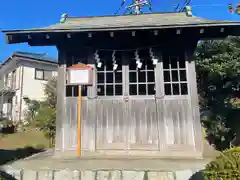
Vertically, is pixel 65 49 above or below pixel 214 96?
above

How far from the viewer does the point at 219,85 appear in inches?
375

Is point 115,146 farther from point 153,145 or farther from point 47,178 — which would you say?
point 47,178

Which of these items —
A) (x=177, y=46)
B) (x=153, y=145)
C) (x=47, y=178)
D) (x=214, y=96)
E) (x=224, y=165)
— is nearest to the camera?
(x=224, y=165)

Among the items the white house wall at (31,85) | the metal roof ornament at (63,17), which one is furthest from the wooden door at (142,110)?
the white house wall at (31,85)

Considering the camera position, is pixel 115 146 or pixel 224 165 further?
pixel 115 146

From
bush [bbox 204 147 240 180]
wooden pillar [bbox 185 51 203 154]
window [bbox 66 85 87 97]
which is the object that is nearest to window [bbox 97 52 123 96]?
window [bbox 66 85 87 97]

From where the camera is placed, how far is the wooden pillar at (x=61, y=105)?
581cm

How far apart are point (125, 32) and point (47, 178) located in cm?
368

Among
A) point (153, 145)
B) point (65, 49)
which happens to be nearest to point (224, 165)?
point (153, 145)

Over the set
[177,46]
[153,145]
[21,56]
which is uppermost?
[21,56]

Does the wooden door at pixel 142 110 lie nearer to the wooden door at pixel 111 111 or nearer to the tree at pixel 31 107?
the wooden door at pixel 111 111

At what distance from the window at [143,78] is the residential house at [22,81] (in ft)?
54.9

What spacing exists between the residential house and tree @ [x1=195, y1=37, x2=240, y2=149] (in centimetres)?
1603

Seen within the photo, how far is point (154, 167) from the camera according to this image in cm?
420
